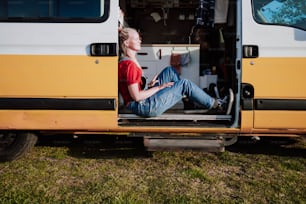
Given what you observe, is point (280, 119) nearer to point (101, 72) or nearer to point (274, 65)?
point (274, 65)

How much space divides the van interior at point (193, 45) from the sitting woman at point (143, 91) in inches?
4.9

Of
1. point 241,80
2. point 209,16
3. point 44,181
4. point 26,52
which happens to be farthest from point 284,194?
point 209,16

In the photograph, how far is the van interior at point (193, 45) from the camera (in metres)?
3.54

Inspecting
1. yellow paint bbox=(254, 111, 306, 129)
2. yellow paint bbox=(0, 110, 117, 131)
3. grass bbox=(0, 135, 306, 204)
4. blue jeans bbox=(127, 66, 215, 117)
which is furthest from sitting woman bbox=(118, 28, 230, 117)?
grass bbox=(0, 135, 306, 204)

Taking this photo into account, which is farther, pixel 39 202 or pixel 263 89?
pixel 263 89

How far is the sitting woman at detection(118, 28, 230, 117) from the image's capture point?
3357 mm

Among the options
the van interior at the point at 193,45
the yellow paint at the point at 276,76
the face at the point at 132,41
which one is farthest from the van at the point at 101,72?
the face at the point at 132,41

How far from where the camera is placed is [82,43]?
3254 millimetres

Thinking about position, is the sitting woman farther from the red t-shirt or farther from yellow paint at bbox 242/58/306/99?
yellow paint at bbox 242/58/306/99

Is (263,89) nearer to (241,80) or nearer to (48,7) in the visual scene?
(241,80)

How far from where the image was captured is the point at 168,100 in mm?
3424

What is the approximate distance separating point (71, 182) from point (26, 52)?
1321mm

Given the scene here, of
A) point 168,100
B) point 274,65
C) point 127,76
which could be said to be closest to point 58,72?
point 127,76

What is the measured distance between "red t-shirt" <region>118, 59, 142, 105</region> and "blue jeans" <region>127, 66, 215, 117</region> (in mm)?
149
